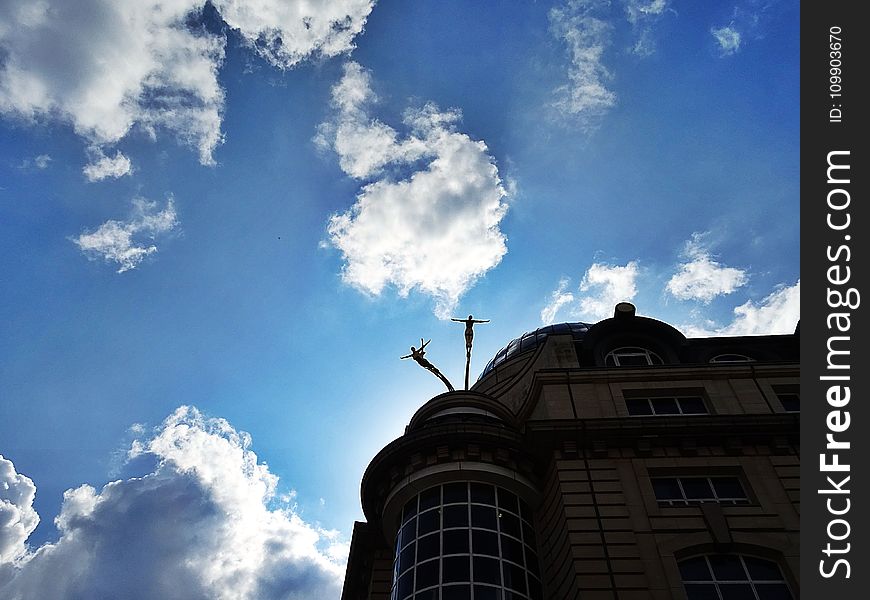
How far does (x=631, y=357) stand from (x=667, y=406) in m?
3.98

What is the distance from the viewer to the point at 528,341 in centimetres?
4016

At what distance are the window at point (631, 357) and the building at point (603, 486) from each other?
84 millimetres

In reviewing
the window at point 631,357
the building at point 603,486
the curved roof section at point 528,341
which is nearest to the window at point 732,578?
the building at point 603,486

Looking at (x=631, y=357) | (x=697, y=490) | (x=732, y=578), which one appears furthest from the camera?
(x=631, y=357)

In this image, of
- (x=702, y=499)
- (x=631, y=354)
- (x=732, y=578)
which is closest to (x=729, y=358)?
(x=631, y=354)

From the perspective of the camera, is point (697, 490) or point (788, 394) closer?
point (697, 490)

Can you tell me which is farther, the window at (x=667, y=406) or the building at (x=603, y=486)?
the window at (x=667, y=406)

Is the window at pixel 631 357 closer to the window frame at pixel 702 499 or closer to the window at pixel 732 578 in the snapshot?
the window frame at pixel 702 499

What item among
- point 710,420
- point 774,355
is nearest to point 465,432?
point 710,420

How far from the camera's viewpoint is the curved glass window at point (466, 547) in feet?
62.5

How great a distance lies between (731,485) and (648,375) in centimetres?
596

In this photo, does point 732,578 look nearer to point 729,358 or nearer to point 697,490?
point 697,490

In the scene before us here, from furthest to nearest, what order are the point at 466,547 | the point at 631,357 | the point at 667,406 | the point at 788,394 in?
the point at 631,357, the point at 667,406, the point at 788,394, the point at 466,547

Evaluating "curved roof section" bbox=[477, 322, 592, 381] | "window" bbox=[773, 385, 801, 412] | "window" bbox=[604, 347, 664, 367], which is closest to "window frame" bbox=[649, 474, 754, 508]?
"window" bbox=[773, 385, 801, 412]
